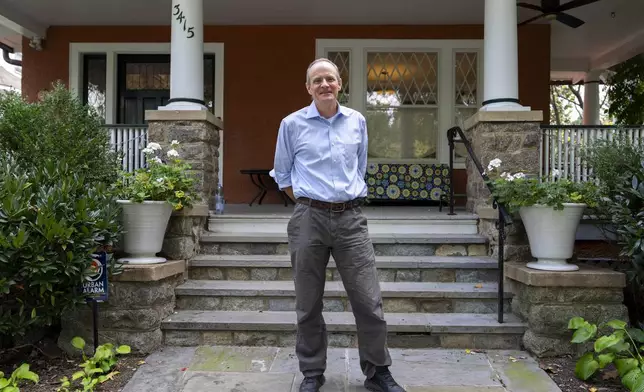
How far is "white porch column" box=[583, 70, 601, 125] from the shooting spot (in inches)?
385

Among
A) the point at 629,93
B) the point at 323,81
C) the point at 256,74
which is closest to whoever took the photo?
the point at 323,81

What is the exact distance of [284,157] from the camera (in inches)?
99.0

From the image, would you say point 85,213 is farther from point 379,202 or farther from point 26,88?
point 26,88

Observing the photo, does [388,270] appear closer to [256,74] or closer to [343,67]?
[343,67]

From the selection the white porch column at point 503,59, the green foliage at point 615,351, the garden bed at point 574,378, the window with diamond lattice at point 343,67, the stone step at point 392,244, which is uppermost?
the window with diamond lattice at point 343,67

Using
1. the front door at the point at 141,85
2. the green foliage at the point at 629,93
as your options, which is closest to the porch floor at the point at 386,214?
the front door at the point at 141,85

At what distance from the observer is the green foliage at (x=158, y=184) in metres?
A: 3.37

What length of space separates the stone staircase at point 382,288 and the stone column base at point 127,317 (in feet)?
0.43

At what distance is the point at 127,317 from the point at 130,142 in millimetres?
1971

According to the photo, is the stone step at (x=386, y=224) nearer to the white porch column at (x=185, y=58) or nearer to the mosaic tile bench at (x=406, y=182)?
the white porch column at (x=185, y=58)

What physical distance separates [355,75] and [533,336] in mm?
4809

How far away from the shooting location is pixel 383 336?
8.01 ft

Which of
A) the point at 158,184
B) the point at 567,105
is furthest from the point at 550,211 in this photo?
the point at 567,105

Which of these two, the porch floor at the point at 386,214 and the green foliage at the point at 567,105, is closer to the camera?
the porch floor at the point at 386,214
